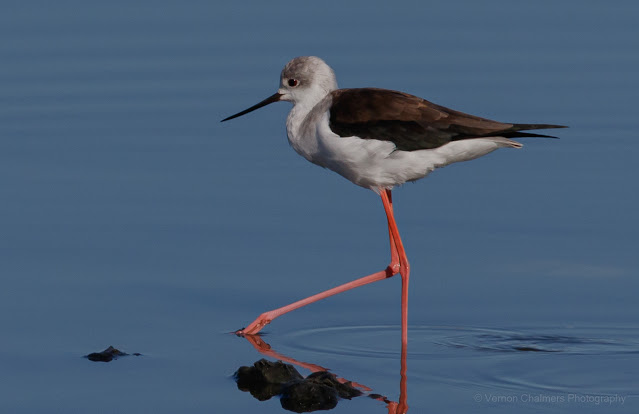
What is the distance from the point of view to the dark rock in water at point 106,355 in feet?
23.8

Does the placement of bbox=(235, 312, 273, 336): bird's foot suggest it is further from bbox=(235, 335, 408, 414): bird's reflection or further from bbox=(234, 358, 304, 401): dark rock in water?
bbox=(234, 358, 304, 401): dark rock in water

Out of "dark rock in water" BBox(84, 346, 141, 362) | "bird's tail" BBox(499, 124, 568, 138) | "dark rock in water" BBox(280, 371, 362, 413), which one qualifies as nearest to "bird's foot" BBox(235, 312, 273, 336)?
"dark rock in water" BBox(84, 346, 141, 362)

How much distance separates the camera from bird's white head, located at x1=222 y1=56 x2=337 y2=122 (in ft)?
27.8

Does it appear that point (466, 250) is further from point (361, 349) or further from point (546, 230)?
point (361, 349)

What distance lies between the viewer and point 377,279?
8391mm

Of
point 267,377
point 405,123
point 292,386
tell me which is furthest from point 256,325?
point 405,123

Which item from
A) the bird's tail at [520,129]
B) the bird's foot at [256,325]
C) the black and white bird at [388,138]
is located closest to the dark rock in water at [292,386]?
the bird's foot at [256,325]

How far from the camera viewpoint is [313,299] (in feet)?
26.4

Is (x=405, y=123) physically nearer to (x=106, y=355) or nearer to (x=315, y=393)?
(x=315, y=393)

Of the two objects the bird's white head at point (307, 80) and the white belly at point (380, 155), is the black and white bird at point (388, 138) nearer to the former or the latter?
the white belly at point (380, 155)

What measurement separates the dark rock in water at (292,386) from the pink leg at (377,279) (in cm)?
71

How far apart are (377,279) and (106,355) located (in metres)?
1.90

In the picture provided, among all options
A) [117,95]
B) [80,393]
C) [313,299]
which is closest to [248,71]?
[117,95]

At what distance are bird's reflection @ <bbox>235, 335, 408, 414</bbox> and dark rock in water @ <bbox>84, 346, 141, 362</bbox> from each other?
688 mm
